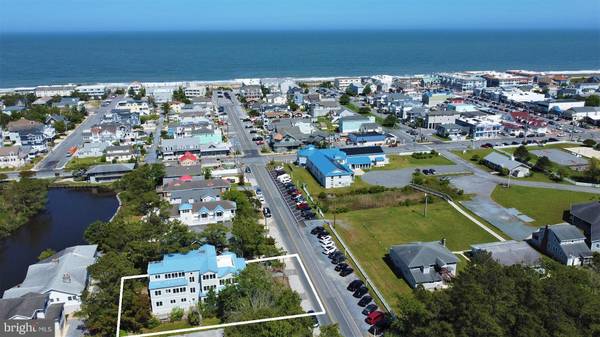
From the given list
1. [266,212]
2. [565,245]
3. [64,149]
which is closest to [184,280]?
[266,212]

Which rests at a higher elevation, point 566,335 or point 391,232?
point 566,335

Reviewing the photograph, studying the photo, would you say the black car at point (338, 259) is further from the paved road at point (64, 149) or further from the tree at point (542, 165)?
the paved road at point (64, 149)

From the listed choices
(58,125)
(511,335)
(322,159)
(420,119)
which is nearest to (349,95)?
(420,119)

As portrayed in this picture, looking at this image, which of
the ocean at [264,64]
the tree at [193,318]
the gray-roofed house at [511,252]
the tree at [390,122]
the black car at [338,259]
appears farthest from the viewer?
the ocean at [264,64]

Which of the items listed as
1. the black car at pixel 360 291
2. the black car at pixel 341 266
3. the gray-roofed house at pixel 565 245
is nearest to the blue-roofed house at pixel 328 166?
the black car at pixel 341 266

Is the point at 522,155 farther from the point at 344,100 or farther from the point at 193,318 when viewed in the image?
the point at 193,318

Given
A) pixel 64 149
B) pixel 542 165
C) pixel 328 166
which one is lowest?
pixel 542 165

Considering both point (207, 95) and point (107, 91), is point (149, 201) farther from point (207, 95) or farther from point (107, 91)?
point (107, 91)
